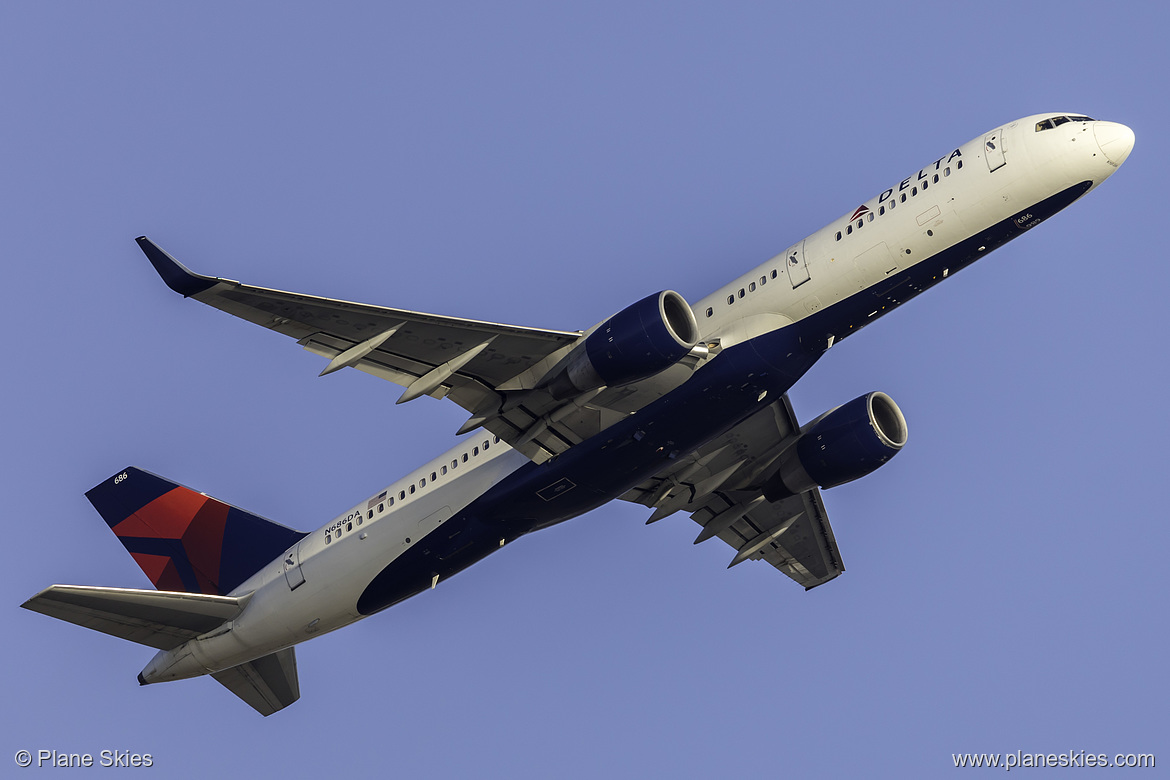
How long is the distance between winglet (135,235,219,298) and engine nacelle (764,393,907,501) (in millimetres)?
17574

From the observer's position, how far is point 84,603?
32438mm

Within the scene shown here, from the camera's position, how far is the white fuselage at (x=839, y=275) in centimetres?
2945

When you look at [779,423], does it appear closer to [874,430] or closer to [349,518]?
[874,430]

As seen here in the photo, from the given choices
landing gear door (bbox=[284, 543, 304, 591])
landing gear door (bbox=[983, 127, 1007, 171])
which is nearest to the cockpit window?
landing gear door (bbox=[983, 127, 1007, 171])

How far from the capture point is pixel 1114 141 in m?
29.1

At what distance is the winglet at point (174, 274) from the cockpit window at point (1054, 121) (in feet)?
62.3

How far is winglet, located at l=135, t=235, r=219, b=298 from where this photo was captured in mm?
24391

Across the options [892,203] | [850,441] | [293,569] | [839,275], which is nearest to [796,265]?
[839,275]

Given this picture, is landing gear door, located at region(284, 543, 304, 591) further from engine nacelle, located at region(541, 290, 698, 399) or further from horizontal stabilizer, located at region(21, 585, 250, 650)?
engine nacelle, located at region(541, 290, 698, 399)

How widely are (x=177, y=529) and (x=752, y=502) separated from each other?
57.7 ft

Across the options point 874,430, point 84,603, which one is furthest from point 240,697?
point 874,430

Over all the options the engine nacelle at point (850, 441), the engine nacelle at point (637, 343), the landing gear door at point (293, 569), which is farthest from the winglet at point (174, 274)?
the engine nacelle at point (850, 441)

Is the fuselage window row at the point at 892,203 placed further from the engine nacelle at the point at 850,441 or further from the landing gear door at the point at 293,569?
the landing gear door at the point at 293,569

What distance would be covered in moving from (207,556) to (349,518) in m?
5.91
